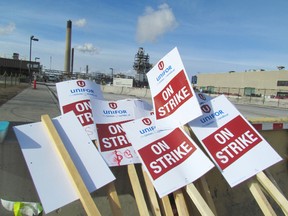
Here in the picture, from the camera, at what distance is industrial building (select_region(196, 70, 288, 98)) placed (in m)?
79.8

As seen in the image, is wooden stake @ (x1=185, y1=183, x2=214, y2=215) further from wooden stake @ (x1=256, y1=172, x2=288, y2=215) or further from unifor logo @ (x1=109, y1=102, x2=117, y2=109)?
unifor logo @ (x1=109, y1=102, x2=117, y2=109)

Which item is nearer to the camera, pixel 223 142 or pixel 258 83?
pixel 223 142

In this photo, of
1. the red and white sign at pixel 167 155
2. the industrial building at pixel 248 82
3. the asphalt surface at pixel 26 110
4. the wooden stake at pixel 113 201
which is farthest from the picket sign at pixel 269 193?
the industrial building at pixel 248 82

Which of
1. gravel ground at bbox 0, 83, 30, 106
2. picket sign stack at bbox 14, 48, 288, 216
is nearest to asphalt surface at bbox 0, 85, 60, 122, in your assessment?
gravel ground at bbox 0, 83, 30, 106

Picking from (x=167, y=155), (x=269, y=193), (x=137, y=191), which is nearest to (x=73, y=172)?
(x=137, y=191)

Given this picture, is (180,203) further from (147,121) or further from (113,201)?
(147,121)

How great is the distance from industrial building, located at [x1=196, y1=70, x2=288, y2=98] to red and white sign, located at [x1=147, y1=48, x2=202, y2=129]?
7174 cm

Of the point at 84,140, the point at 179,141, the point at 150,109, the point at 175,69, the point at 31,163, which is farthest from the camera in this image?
the point at 150,109

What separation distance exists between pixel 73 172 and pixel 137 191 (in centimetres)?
73

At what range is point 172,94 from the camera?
155 inches

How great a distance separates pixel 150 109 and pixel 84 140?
1300mm

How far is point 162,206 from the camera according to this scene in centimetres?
369

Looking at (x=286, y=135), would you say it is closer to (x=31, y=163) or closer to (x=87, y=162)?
(x=87, y=162)

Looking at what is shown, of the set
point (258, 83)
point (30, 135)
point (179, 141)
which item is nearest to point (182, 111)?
point (179, 141)
